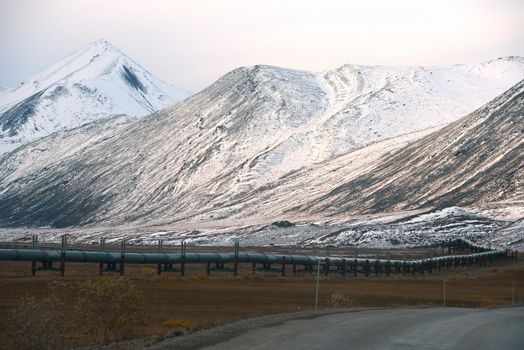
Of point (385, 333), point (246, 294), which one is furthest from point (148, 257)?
point (385, 333)

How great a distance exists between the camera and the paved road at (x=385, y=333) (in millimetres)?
22750

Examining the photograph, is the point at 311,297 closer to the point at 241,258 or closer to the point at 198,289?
the point at 198,289

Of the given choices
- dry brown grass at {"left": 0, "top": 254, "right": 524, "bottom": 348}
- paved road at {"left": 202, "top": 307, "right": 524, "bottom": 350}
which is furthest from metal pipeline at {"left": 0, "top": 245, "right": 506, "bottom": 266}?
paved road at {"left": 202, "top": 307, "right": 524, "bottom": 350}

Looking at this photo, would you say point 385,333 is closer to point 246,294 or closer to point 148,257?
point 246,294

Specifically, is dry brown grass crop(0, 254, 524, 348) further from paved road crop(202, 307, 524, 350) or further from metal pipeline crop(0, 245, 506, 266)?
paved road crop(202, 307, 524, 350)

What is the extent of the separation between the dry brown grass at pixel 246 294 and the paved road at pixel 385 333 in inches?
121

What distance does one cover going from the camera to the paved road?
22.8 meters

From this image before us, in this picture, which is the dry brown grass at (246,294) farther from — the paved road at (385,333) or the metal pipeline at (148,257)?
the paved road at (385,333)

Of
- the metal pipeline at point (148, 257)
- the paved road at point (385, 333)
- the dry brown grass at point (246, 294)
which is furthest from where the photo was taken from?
the metal pipeline at point (148, 257)

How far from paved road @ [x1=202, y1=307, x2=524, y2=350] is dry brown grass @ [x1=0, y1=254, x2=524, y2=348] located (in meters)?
3.07

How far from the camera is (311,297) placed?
46.9 metres

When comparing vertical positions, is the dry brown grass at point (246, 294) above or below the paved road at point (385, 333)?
above

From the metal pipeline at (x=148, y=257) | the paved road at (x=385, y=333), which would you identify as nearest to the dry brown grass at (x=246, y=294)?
the metal pipeline at (x=148, y=257)

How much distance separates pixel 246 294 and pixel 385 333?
21.9 metres
